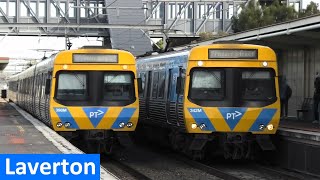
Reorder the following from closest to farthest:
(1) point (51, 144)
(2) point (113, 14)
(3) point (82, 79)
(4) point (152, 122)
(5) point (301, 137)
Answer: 1. (1) point (51, 144)
2. (5) point (301, 137)
3. (3) point (82, 79)
4. (4) point (152, 122)
5. (2) point (113, 14)

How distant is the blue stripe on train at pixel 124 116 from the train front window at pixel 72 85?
2.97 ft

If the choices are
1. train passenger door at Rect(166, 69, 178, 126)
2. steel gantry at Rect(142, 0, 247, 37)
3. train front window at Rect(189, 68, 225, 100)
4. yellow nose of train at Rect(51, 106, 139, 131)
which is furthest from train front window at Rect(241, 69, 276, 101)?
steel gantry at Rect(142, 0, 247, 37)

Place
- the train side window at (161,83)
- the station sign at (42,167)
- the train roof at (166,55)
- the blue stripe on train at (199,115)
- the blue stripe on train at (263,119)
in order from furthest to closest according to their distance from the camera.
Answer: the train side window at (161,83)
the train roof at (166,55)
the blue stripe on train at (263,119)
the blue stripe on train at (199,115)
the station sign at (42,167)

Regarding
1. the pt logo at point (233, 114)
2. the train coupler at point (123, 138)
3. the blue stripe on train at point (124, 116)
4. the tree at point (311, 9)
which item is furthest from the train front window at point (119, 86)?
the tree at point (311, 9)

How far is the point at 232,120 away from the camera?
14359 mm

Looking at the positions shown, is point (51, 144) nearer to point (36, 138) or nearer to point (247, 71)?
point (36, 138)

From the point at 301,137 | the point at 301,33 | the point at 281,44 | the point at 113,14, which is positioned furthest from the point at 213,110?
the point at 113,14

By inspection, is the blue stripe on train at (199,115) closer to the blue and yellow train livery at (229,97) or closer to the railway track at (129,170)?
the blue and yellow train livery at (229,97)

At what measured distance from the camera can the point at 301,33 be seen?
684 inches

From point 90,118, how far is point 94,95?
540 millimetres

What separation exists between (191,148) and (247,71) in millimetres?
2092

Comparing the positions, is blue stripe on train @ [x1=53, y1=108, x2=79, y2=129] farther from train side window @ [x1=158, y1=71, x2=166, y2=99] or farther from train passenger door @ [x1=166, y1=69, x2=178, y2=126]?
train side window @ [x1=158, y1=71, x2=166, y2=99]

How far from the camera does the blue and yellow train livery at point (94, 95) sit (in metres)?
15.0

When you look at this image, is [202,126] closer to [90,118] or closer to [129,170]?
[129,170]
